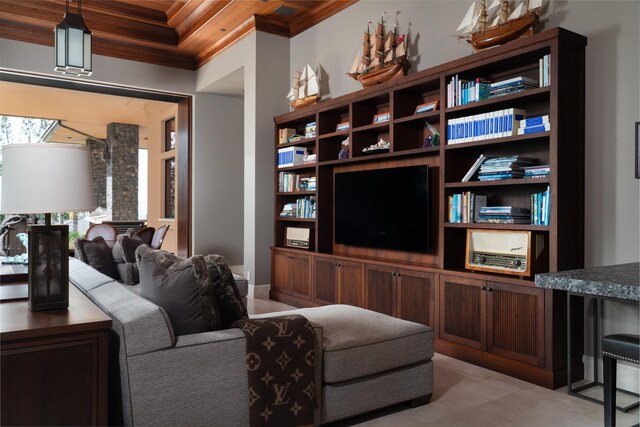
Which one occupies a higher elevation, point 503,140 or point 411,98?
point 411,98

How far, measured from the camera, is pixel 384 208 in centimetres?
463

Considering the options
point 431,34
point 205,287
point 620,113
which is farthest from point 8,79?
point 620,113

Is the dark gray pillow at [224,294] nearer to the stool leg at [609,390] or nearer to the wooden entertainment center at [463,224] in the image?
the stool leg at [609,390]

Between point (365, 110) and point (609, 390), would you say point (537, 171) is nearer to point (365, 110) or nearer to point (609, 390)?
point (609, 390)

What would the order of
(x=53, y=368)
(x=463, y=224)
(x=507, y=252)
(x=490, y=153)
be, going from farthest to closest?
(x=490, y=153)
(x=463, y=224)
(x=507, y=252)
(x=53, y=368)

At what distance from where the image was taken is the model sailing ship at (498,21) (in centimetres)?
344

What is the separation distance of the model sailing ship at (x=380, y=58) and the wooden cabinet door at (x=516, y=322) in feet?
7.18

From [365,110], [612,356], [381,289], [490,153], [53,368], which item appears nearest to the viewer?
[53,368]

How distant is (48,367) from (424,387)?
1.96m

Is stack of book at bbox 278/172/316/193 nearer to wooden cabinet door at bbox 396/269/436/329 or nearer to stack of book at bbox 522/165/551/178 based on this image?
wooden cabinet door at bbox 396/269/436/329

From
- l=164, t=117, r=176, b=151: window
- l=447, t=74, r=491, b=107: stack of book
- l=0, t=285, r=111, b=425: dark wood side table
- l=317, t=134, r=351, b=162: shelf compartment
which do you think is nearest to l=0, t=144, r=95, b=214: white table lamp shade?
l=0, t=285, r=111, b=425: dark wood side table

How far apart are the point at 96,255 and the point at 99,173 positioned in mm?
10086

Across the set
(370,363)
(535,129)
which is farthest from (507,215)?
(370,363)

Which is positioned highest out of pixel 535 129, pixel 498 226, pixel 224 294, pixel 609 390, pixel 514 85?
pixel 514 85
